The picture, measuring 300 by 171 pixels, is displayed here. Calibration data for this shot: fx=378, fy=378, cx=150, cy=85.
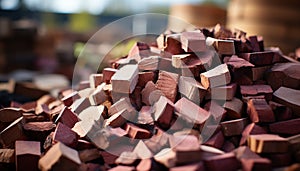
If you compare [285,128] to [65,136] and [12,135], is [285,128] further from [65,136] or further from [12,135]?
[12,135]

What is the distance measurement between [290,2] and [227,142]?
909mm

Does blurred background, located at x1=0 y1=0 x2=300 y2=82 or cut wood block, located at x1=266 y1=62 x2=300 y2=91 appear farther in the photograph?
blurred background, located at x1=0 y1=0 x2=300 y2=82

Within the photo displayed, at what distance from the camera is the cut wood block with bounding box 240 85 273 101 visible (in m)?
0.65

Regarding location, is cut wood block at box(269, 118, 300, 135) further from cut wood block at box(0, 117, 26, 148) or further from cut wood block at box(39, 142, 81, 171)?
cut wood block at box(0, 117, 26, 148)

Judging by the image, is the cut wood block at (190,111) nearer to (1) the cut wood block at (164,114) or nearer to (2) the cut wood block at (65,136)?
(1) the cut wood block at (164,114)

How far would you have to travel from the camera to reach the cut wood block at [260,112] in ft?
1.99

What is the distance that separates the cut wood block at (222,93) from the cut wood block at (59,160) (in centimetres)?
25

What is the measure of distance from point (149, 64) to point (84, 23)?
2.34 m

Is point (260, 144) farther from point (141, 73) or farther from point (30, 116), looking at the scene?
point (30, 116)

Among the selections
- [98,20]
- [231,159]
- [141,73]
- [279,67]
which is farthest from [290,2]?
[98,20]

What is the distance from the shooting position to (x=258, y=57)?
0.71 m

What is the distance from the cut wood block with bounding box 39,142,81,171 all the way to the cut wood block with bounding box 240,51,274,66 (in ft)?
1.18

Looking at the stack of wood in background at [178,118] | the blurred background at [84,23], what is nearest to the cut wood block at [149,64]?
the stack of wood in background at [178,118]

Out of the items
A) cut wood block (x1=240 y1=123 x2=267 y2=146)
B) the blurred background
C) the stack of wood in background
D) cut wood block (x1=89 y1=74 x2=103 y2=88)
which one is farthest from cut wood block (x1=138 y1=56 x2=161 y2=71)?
the blurred background
